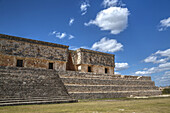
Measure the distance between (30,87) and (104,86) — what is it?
876cm

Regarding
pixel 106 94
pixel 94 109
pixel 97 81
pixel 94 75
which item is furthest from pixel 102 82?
pixel 94 109

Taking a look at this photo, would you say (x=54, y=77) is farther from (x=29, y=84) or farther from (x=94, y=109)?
(x=94, y=109)

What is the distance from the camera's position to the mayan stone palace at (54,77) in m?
11.8

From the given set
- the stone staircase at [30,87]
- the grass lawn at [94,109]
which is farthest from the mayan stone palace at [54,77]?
the grass lawn at [94,109]

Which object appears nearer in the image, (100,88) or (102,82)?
(100,88)

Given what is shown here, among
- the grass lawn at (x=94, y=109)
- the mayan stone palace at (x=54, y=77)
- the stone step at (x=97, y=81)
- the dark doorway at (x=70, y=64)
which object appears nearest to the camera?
the grass lawn at (x=94, y=109)

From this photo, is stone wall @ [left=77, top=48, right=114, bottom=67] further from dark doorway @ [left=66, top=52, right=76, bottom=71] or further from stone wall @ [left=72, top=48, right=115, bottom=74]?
dark doorway @ [left=66, top=52, right=76, bottom=71]

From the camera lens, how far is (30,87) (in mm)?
12359

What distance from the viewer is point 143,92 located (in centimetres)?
2138

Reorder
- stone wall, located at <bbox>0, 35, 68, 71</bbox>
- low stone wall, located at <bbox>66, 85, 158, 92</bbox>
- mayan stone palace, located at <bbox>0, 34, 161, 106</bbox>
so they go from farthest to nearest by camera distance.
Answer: stone wall, located at <bbox>0, 35, 68, 71</bbox>, low stone wall, located at <bbox>66, 85, 158, 92</bbox>, mayan stone palace, located at <bbox>0, 34, 161, 106</bbox>

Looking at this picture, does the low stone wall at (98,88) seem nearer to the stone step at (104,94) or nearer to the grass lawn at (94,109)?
the stone step at (104,94)

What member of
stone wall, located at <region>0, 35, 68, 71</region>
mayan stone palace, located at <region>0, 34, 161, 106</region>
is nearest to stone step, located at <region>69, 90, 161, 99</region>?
mayan stone palace, located at <region>0, 34, 161, 106</region>

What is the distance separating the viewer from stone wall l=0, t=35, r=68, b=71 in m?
17.6

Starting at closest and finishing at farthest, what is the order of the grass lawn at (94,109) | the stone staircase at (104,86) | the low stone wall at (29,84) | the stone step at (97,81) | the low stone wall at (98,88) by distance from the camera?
the grass lawn at (94,109) < the low stone wall at (29,84) < the low stone wall at (98,88) < the stone staircase at (104,86) < the stone step at (97,81)
